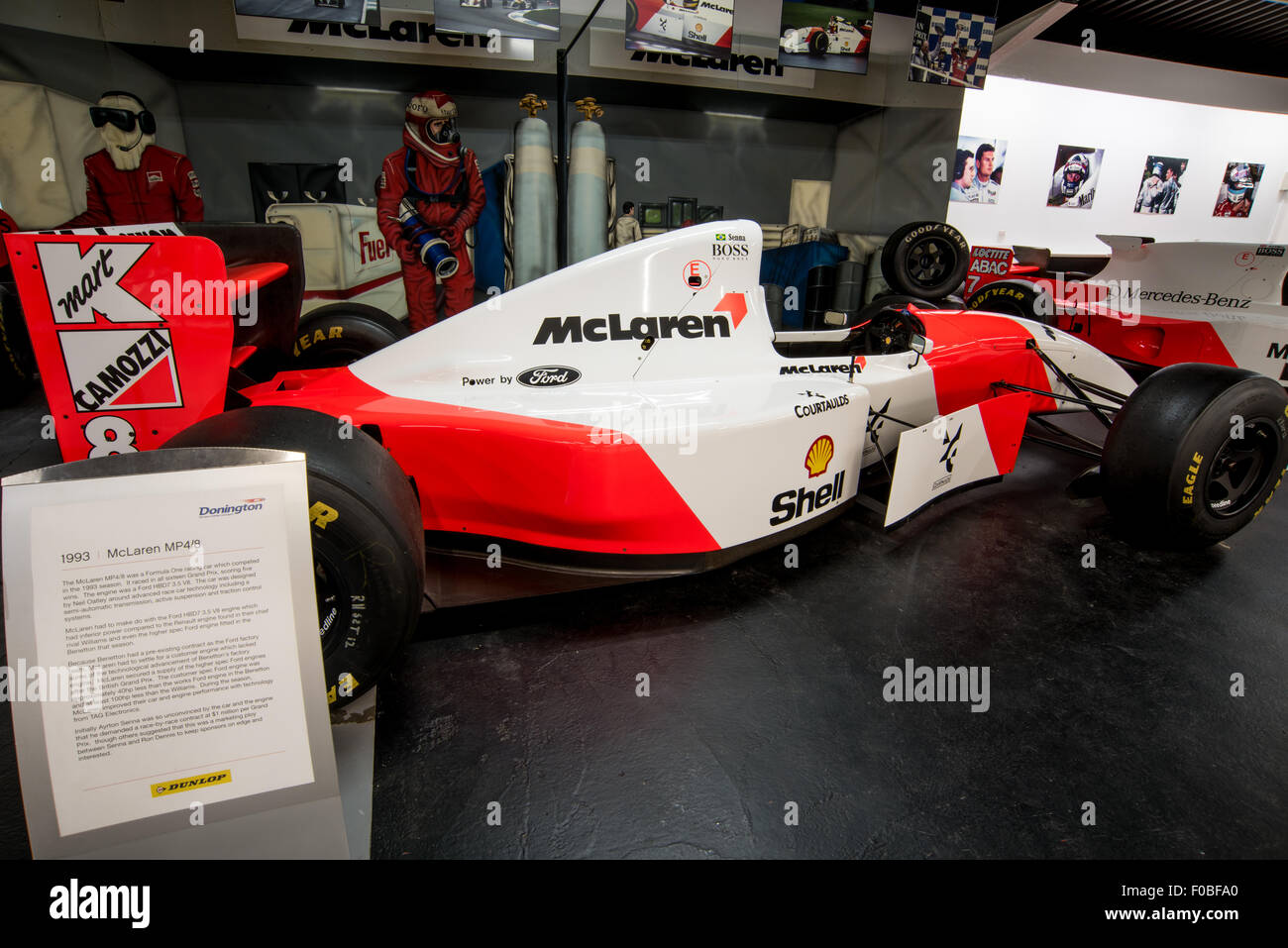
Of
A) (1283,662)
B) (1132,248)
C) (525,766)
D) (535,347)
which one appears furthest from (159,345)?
(1132,248)

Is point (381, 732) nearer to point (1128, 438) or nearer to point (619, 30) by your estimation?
point (1128, 438)

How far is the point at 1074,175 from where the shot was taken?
9109mm

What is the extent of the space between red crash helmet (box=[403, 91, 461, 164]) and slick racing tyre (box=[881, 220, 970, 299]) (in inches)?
169

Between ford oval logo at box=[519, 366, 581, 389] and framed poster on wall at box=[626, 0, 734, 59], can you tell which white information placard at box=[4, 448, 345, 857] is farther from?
framed poster on wall at box=[626, 0, 734, 59]

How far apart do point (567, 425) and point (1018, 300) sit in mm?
5605

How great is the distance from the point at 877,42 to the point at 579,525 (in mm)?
8165

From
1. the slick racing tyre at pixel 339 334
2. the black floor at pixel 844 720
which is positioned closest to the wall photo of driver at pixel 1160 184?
the black floor at pixel 844 720

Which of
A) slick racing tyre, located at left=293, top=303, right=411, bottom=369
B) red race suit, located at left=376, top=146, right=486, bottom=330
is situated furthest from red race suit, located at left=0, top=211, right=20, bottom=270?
slick racing tyre, located at left=293, top=303, right=411, bottom=369

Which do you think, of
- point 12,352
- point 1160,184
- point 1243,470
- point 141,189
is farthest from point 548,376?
point 1160,184

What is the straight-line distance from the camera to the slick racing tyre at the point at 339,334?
10.6ft

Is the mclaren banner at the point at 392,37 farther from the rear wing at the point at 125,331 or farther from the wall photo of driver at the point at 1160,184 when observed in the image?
the wall photo of driver at the point at 1160,184

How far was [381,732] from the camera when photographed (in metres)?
1.75

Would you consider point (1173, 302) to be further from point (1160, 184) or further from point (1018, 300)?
point (1160, 184)

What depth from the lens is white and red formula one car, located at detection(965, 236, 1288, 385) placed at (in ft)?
16.8
